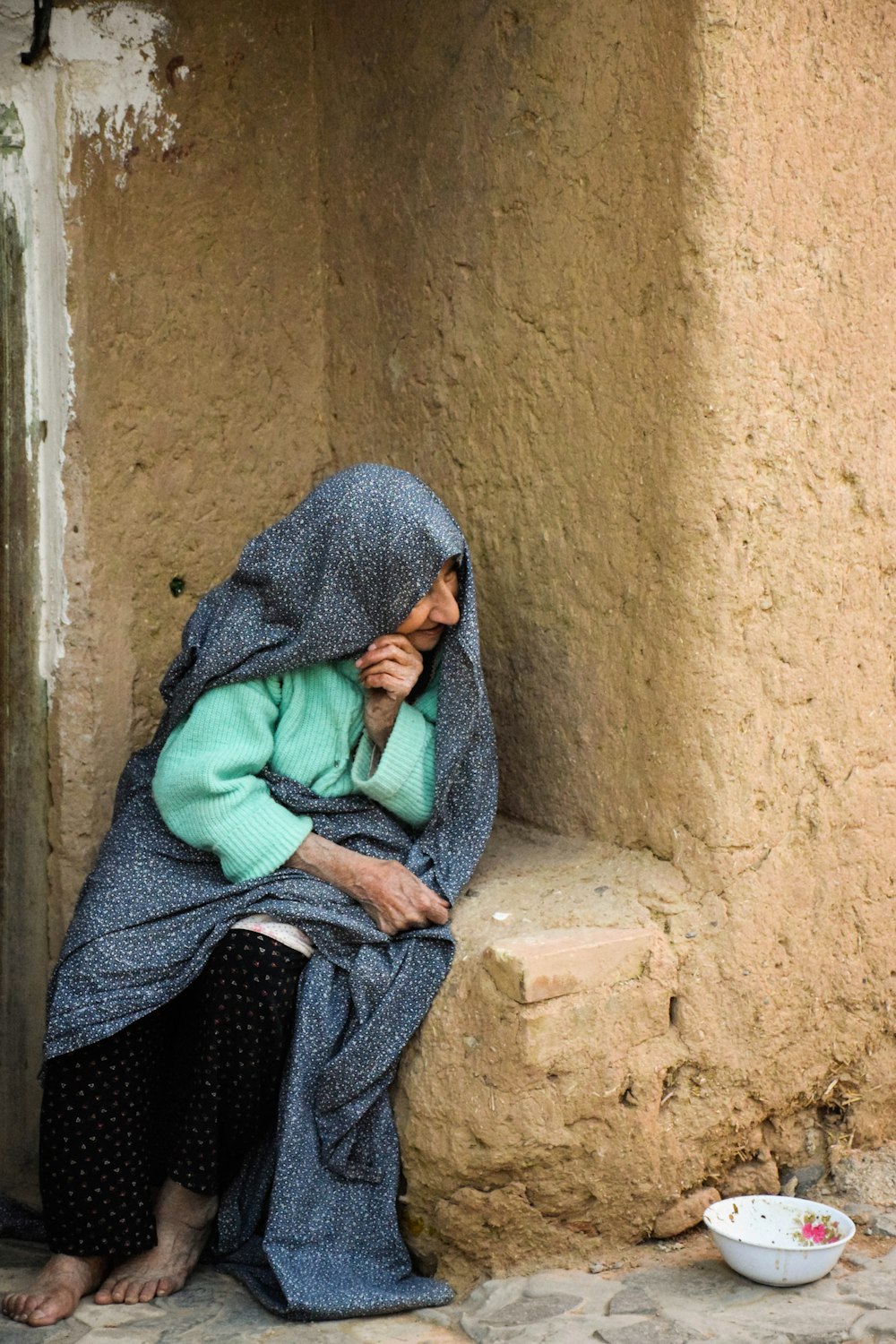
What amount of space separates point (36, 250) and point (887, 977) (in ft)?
7.52

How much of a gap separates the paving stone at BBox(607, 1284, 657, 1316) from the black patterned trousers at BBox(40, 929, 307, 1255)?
0.70m

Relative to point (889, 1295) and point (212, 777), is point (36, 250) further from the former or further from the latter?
point (889, 1295)

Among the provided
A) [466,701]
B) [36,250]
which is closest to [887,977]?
[466,701]

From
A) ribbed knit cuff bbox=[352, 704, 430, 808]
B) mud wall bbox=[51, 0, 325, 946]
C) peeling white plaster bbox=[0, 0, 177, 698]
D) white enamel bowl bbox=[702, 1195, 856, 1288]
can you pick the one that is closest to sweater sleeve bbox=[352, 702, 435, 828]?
ribbed knit cuff bbox=[352, 704, 430, 808]

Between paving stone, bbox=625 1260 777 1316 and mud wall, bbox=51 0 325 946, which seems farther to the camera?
mud wall, bbox=51 0 325 946

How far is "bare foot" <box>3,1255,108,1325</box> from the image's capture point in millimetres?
2691

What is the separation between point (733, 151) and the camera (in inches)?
106

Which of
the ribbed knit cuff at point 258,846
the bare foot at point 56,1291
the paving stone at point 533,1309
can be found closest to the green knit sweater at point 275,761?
the ribbed knit cuff at point 258,846

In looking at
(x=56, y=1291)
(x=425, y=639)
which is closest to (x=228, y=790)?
(x=425, y=639)

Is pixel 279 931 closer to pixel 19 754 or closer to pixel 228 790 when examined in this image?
pixel 228 790

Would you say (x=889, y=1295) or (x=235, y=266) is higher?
(x=235, y=266)

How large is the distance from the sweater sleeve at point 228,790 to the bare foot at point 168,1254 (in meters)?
0.61

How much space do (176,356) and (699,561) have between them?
4.41 ft

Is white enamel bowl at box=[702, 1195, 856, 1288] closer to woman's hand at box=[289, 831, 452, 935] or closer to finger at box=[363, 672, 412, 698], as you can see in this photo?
woman's hand at box=[289, 831, 452, 935]
